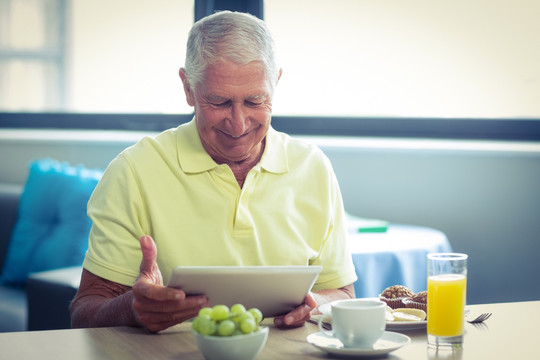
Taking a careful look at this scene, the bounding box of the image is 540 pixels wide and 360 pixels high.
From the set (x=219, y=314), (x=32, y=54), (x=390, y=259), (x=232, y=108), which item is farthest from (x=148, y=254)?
(x=32, y=54)

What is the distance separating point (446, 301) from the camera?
4.38ft

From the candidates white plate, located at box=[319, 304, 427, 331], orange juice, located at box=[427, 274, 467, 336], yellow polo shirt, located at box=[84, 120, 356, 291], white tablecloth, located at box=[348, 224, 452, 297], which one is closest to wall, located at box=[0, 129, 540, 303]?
white tablecloth, located at box=[348, 224, 452, 297]

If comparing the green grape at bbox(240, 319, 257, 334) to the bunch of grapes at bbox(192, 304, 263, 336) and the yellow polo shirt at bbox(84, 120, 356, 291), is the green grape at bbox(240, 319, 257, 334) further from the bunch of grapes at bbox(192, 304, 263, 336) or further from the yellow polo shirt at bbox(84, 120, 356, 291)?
the yellow polo shirt at bbox(84, 120, 356, 291)

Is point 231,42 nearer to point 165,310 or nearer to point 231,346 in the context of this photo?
point 165,310

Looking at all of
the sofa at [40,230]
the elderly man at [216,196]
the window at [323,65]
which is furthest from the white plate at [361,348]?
the window at [323,65]

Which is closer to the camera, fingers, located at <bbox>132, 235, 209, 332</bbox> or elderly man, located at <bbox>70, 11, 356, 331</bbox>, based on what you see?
fingers, located at <bbox>132, 235, 209, 332</bbox>

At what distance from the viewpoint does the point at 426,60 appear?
128 inches

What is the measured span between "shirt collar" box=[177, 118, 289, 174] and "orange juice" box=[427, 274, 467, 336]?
634mm

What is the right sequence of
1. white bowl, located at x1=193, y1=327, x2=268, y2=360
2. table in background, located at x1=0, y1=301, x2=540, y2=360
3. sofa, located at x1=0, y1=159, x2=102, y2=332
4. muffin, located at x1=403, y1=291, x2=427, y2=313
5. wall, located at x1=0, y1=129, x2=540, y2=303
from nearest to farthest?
1. white bowl, located at x1=193, y1=327, x2=268, y2=360
2. table in background, located at x1=0, y1=301, x2=540, y2=360
3. muffin, located at x1=403, y1=291, x2=427, y2=313
4. wall, located at x1=0, y1=129, x2=540, y2=303
5. sofa, located at x1=0, y1=159, x2=102, y2=332

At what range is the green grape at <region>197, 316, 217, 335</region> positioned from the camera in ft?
3.96

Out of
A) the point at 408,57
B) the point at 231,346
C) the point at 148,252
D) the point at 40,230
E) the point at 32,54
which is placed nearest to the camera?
the point at 231,346

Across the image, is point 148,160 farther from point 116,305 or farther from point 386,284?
point 386,284

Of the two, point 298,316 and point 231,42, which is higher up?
point 231,42

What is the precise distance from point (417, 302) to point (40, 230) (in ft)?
7.45
